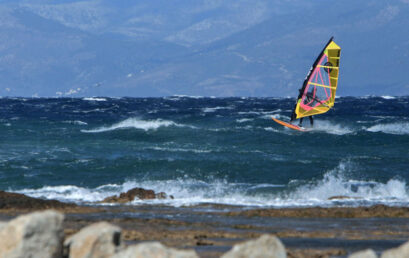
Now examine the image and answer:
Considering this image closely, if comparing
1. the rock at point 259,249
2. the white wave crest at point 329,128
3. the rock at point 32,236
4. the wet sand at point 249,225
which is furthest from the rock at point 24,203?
the white wave crest at point 329,128

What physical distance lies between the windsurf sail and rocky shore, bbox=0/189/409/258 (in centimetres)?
2436

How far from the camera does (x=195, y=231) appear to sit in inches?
566

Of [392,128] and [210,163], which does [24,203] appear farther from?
Result: [392,128]

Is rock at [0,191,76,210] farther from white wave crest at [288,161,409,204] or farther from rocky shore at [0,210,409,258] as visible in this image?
rocky shore at [0,210,409,258]

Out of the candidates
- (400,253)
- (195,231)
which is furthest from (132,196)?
(400,253)

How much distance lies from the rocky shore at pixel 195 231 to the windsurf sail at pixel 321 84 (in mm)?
24365

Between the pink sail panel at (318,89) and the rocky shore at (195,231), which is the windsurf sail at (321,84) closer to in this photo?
the pink sail panel at (318,89)

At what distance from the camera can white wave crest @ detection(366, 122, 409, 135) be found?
4703 cm

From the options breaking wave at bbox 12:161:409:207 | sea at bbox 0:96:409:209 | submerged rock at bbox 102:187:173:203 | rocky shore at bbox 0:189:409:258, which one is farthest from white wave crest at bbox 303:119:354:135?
rocky shore at bbox 0:189:409:258

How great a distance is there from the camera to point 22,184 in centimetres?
2667

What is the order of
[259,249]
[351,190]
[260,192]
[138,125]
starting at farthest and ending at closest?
[138,125], [351,190], [260,192], [259,249]

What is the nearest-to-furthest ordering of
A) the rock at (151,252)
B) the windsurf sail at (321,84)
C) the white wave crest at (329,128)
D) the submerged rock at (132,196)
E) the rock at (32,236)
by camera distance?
the rock at (151,252) → the rock at (32,236) → the submerged rock at (132,196) → the windsurf sail at (321,84) → the white wave crest at (329,128)

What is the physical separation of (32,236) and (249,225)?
23.5 ft

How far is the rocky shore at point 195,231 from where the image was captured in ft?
29.2
